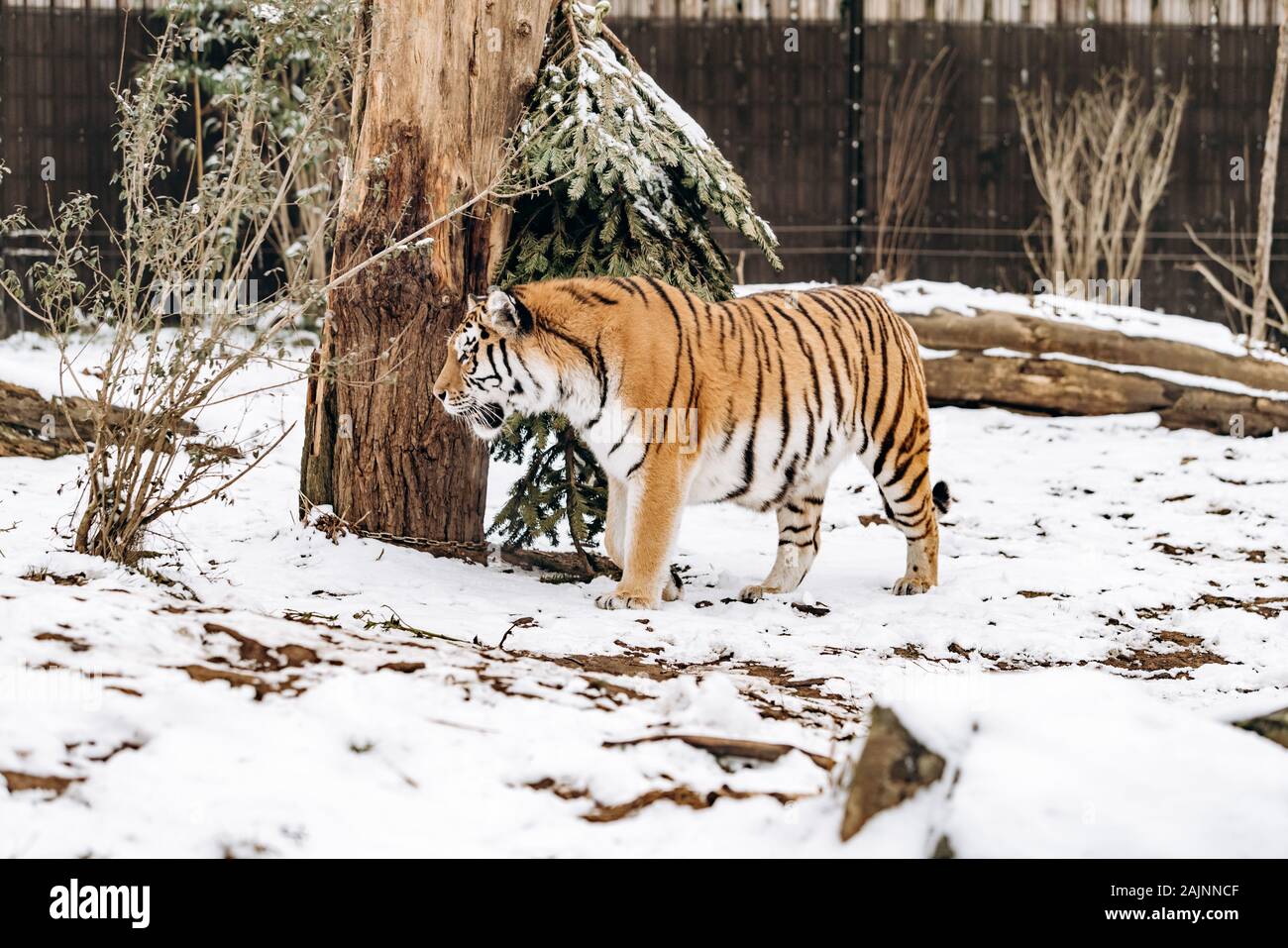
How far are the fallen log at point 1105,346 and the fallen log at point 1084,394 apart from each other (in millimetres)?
99

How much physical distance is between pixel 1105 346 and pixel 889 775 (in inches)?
272

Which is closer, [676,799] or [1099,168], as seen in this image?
[676,799]

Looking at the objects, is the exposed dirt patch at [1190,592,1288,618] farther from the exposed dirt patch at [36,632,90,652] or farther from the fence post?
the fence post

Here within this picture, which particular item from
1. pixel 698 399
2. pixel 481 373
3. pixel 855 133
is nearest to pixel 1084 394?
pixel 855 133

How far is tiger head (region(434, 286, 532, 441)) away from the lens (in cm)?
519

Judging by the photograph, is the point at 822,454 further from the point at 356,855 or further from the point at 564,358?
the point at 356,855

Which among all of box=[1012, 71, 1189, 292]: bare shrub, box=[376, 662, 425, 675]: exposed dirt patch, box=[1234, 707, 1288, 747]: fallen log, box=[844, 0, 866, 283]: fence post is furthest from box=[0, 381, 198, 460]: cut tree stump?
box=[1012, 71, 1189, 292]: bare shrub

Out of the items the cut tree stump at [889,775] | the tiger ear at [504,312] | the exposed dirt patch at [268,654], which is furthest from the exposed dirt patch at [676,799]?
the tiger ear at [504,312]

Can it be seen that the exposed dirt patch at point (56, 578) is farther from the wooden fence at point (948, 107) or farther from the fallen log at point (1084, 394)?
the wooden fence at point (948, 107)

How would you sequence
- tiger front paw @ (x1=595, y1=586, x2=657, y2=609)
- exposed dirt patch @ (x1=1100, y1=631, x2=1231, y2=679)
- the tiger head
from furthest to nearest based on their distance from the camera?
the tiger head, tiger front paw @ (x1=595, y1=586, x2=657, y2=609), exposed dirt patch @ (x1=1100, y1=631, x2=1231, y2=679)

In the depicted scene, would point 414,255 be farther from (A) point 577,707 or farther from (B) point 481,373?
(A) point 577,707

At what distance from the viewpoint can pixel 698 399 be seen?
17.3ft

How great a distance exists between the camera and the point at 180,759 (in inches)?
100
